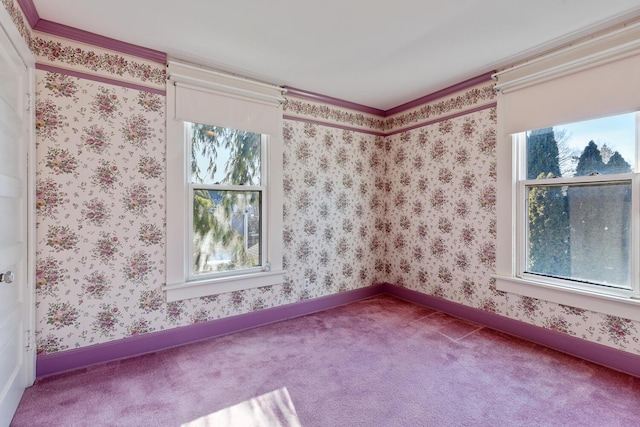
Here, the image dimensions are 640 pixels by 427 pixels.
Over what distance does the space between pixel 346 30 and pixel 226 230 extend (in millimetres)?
1977

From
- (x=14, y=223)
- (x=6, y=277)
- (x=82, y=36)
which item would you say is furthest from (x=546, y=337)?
(x=82, y=36)

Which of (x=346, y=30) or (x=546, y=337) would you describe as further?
(x=546, y=337)

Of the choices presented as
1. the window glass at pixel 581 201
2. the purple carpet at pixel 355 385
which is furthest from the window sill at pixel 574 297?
the purple carpet at pixel 355 385

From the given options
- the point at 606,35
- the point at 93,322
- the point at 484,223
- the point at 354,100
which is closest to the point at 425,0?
the point at 606,35

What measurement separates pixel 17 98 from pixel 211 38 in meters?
1.27

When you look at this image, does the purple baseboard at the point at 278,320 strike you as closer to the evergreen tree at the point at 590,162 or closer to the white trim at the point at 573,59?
the evergreen tree at the point at 590,162

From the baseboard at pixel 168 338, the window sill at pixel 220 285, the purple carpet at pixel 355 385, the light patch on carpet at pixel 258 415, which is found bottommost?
the light patch on carpet at pixel 258 415

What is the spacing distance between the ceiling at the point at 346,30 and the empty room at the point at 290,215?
2 centimetres

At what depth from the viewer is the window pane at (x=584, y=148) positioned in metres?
2.20

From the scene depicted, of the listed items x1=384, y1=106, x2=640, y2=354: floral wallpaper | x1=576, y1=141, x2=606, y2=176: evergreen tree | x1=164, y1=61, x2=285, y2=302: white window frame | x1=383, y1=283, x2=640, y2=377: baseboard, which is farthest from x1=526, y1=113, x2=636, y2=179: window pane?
x1=164, y1=61, x2=285, y2=302: white window frame

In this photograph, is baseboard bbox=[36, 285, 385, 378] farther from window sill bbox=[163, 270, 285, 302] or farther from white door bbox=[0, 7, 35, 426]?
window sill bbox=[163, 270, 285, 302]

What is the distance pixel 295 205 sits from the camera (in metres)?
3.28

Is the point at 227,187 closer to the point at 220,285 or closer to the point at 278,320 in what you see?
the point at 220,285

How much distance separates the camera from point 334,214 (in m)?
3.58
